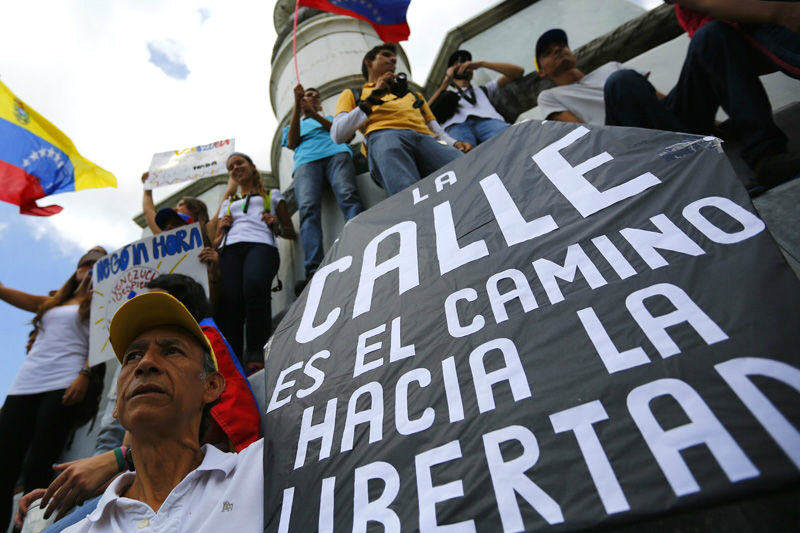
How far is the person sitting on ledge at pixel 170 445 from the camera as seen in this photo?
4.36 ft

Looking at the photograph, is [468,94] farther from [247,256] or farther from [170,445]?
[170,445]

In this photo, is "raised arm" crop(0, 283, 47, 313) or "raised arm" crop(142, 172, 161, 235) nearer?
"raised arm" crop(0, 283, 47, 313)

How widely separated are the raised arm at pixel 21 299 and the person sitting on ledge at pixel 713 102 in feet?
14.3

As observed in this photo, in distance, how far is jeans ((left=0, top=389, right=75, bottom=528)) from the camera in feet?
8.29

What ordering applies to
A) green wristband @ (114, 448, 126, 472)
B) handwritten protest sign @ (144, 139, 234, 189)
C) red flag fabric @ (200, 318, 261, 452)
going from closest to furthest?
red flag fabric @ (200, 318, 261, 452), green wristband @ (114, 448, 126, 472), handwritten protest sign @ (144, 139, 234, 189)

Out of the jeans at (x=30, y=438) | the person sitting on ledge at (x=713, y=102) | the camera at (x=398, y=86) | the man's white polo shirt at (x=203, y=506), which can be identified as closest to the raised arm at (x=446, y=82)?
the camera at (x=398, y=86)

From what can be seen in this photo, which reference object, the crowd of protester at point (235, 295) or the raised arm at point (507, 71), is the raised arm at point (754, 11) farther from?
the raised arm at point (507, 71)

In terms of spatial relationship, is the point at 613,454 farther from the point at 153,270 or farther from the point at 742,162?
the point at 153,270

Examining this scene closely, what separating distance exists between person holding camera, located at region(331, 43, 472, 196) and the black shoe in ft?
5.89

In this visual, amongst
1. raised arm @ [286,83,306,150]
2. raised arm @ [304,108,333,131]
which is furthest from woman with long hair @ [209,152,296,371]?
raised arm @ [304,108,333,131]

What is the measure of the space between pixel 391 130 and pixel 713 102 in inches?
78.5

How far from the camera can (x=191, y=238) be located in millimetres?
3008

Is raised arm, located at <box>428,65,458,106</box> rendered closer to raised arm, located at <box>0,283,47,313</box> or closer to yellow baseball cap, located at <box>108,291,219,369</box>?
yellow baseball cap, located at <box>108,291,219,369</box>

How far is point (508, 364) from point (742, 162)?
2001mm
